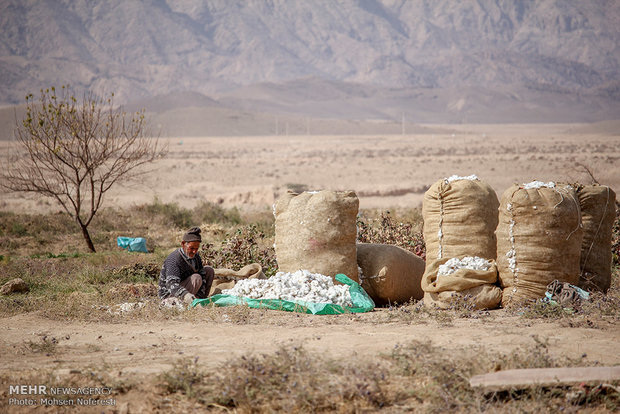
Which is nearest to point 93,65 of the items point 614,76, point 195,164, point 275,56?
point 275,56

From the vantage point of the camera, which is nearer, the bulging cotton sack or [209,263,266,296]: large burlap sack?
the bulging cotton sack

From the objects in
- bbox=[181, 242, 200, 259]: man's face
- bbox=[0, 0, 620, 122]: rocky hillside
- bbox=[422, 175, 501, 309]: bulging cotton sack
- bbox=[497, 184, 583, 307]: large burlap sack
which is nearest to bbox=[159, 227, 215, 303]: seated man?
bbox=[181, 242, 200, 259]: man's face

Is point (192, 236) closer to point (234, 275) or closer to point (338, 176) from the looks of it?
point (234, 275)

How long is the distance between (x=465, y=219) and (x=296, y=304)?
6.76 ft

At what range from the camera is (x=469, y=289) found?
6.57 m

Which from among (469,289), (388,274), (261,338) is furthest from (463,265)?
(261,338)

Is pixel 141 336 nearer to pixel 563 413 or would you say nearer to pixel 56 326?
pixel 56 326

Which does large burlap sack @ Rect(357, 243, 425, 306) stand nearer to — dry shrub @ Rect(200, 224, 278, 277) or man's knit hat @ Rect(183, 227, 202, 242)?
dry shrub @ Rect(200, 224, 278, 277)

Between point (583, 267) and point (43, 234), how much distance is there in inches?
412

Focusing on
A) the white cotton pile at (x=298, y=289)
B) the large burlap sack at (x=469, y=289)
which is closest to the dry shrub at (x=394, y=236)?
the large burlap sack at (x=469, y=289)

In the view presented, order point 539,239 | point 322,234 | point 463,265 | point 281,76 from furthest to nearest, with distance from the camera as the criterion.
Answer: point 281,76
point 322,234
point 463,265
point 539,239

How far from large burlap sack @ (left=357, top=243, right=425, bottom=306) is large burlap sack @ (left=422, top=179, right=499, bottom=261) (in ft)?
1.93

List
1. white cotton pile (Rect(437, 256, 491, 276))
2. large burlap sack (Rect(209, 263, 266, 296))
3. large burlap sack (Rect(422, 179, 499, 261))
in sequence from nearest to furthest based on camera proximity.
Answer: white cotton pile (Rect(437, 256, 491, 276))
large burlap sack (Rect(422, 179, 499, 261))
large burlap sack (Rect(209, 263, 266, 296))

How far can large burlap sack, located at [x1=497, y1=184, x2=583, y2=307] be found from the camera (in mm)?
6293
